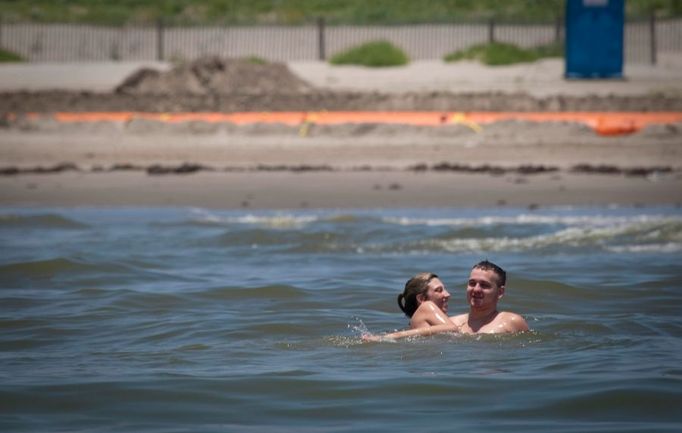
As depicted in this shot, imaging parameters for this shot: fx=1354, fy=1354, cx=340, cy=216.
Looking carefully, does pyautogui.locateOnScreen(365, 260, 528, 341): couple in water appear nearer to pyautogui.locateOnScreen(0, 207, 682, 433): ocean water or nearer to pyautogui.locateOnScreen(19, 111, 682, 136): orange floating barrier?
pyautogui.locateOnScreen(0, 207, 682, 433): ocean water

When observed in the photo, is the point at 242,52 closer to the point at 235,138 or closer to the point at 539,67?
the point at 539,67

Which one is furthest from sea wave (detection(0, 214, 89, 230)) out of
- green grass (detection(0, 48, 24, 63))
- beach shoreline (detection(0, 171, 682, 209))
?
green grass (detection(0, 48, 24, 63))

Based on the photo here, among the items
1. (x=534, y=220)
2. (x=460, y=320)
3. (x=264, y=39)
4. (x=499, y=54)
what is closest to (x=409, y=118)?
(x=534, y=220)

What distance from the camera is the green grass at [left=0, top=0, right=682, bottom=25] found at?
42.4m

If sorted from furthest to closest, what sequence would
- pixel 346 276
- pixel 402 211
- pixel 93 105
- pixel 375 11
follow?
pixel 375 11 < pixel 93 105 < pixel 402 211 < pixel 346 276

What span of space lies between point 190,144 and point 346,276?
717cm

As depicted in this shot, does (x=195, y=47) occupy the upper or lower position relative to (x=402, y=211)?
Result: upper

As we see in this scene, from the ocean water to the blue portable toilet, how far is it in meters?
10.4

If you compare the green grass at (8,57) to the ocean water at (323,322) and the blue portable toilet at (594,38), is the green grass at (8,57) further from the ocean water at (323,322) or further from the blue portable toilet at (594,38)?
the ocean water at (323,322)

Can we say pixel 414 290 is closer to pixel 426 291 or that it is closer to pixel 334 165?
pixel 426 291

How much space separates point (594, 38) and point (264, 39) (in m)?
14.7

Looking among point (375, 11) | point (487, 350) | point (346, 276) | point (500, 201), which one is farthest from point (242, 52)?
point (487, 350)

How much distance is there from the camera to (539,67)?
27.2 metres

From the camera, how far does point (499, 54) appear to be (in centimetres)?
2834
